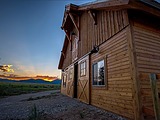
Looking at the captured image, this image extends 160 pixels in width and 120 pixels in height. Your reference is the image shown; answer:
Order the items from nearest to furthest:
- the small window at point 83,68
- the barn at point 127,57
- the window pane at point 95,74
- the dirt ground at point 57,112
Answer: the barn at point 127,57
the dirt ground at point 57,112
the window pane at point 95,74
the small window at point 83,68

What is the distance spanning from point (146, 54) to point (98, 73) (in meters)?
2.49

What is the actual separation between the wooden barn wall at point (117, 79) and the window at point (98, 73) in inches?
12.9

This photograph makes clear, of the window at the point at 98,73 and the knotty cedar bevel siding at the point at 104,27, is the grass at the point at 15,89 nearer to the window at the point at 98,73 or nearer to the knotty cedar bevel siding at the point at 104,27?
the knotty cedar bevel siding at the point at 104,27

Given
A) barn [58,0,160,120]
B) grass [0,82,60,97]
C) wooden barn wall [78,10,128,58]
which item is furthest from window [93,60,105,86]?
grass [0,82,60,97]

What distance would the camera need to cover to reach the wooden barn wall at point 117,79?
3662 mm

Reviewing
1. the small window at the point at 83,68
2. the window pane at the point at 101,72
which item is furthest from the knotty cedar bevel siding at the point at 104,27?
the window pane at the point at 101,72

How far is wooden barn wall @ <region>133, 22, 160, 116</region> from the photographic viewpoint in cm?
349

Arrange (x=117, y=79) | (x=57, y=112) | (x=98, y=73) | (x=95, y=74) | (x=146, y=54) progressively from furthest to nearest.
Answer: (x=95, y=74) < (x=98, y=73) < (x=57, y=112) < (x=117, y=79) < (x=146, y=54)

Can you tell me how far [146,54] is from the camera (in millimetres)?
3930

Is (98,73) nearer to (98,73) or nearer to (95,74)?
(98,73)

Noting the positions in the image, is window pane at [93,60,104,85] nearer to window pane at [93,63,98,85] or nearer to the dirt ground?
window pane at [93,63,98,85]

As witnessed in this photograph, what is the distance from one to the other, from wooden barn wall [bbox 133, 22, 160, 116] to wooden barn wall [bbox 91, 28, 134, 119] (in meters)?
0.38

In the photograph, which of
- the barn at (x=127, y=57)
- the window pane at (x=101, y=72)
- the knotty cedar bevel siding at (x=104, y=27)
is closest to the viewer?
the barn at (x=127, y=57)

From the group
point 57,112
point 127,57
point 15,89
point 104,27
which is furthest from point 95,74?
point 15,89
